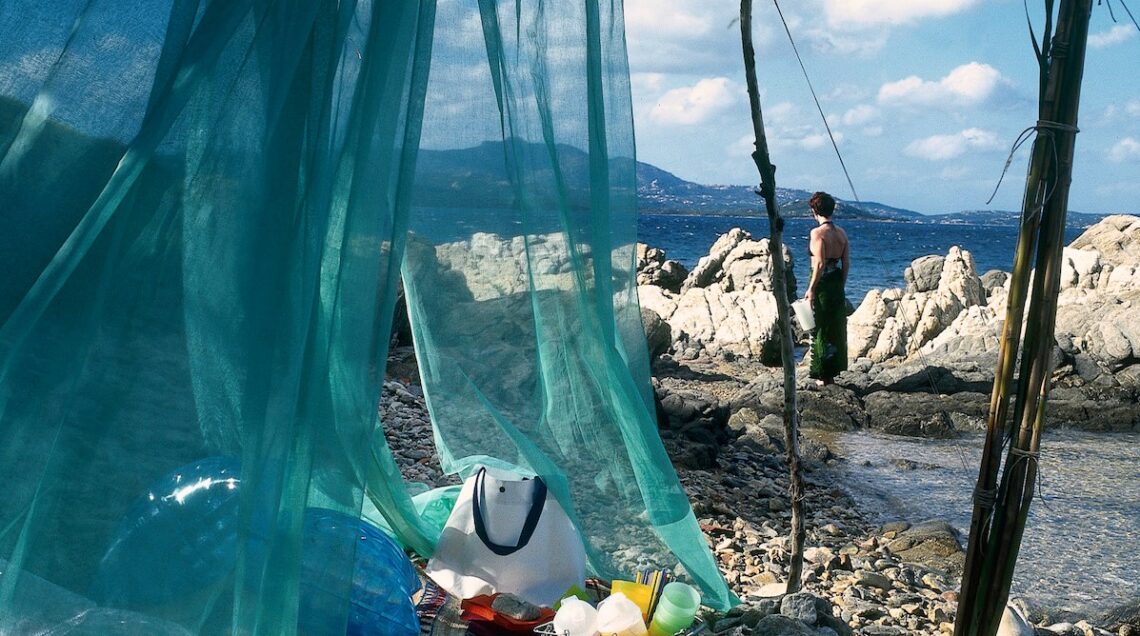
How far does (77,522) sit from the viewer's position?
2.67 meters

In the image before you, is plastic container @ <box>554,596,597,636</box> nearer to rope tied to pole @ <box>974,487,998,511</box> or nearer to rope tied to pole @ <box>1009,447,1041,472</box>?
rope tied to pole @ <box>974,487,998,511</box>

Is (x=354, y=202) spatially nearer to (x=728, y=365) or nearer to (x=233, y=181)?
(x=233, y=181)

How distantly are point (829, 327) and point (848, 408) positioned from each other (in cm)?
88

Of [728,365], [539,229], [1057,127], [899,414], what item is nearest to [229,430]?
[539,229]

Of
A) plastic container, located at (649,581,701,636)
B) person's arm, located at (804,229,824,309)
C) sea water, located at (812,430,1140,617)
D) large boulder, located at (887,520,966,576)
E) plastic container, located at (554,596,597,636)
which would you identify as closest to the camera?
plastic container, located at (554,596,597,636)

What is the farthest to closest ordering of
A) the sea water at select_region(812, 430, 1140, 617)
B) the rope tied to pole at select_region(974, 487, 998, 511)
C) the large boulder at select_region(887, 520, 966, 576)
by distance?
the large boulder at select_region(887, 520, 966, 576) < the sea water at select_region(812, 430, 1140, 617) < the rope tied to pole at select_region(974, 487, 998, 511)

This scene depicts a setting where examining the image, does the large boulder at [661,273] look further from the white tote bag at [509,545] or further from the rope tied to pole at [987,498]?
the rope tied to pole at [987,498]

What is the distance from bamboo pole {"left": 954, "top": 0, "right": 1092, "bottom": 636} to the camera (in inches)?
113

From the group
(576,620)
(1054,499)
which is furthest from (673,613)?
(1054,499)

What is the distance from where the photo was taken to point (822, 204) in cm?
880

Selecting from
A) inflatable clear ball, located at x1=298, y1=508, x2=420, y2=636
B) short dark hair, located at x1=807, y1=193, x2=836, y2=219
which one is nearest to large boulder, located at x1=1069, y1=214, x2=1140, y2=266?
short dark hair, located at x1=807, y1=193, x2=836, y2=219

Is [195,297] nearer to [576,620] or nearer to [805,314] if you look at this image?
[576,620]

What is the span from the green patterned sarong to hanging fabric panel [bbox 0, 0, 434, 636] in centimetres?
690

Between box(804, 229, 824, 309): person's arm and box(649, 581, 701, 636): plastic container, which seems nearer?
box(649, 581, 701, 636): plastic container
